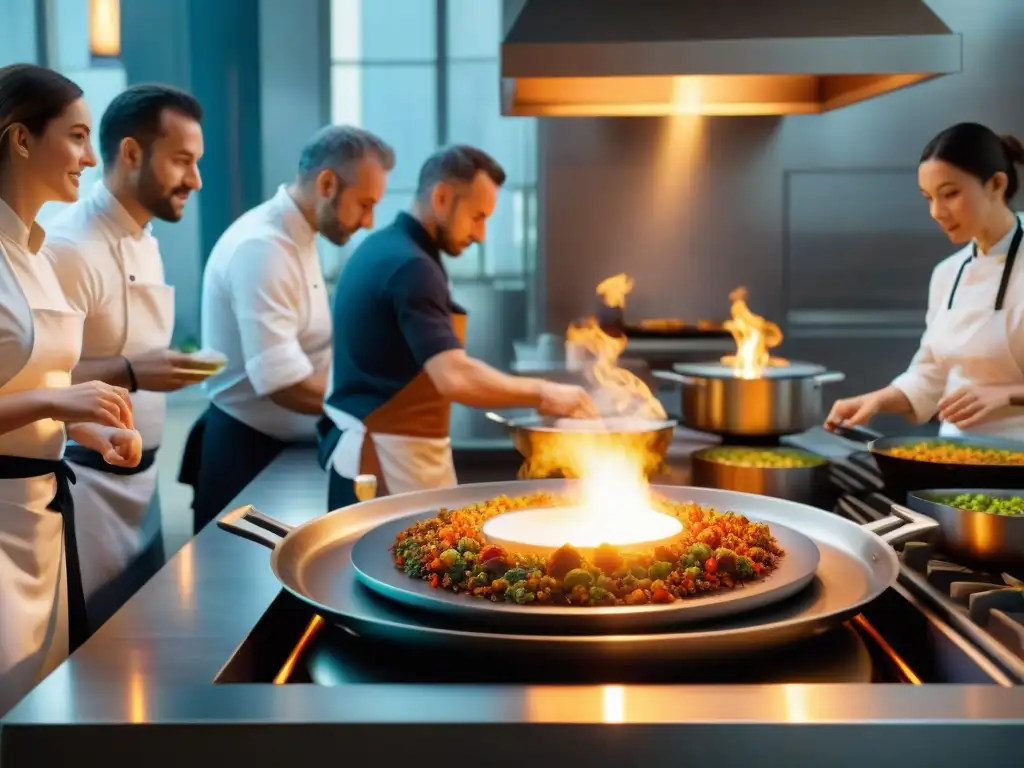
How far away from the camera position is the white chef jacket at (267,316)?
263cm

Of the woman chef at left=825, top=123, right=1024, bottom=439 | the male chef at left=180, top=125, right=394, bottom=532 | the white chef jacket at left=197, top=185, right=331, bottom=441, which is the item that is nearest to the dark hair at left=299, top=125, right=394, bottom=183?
the male chef at left=180, top=125, right=394, bottom=532

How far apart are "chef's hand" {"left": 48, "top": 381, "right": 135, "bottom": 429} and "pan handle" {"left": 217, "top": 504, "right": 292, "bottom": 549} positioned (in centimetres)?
37

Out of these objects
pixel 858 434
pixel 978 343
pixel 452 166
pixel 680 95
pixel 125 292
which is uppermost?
pixel 680 95

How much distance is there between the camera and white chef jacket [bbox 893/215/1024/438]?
7.82 feet

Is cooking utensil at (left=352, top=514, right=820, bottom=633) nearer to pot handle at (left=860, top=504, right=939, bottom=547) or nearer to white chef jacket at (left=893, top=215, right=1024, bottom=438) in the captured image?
pot handle at (left=860, top=504, right=939, bottom=547)

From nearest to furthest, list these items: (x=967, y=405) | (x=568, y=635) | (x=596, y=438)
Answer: (x=568, y=635) → (x=596, y=438) → (x=967, y=405)

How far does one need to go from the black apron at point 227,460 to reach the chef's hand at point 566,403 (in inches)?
38.1

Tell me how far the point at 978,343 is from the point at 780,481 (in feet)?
3.41

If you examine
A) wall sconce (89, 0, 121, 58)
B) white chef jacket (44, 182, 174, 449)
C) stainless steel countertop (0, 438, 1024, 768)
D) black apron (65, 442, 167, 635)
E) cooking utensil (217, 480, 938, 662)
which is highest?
wall sconce (89, 0, 121, 58)

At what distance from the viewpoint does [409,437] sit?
7.38 ft

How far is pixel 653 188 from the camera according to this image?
4594mm

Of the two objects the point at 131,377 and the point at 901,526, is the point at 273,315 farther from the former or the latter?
the point at 901,526

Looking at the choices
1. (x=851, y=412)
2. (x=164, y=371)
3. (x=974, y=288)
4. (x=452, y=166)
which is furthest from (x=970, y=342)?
(x=164, y=371)

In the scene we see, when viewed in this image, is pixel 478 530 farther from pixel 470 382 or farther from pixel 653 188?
pixel 653 188
